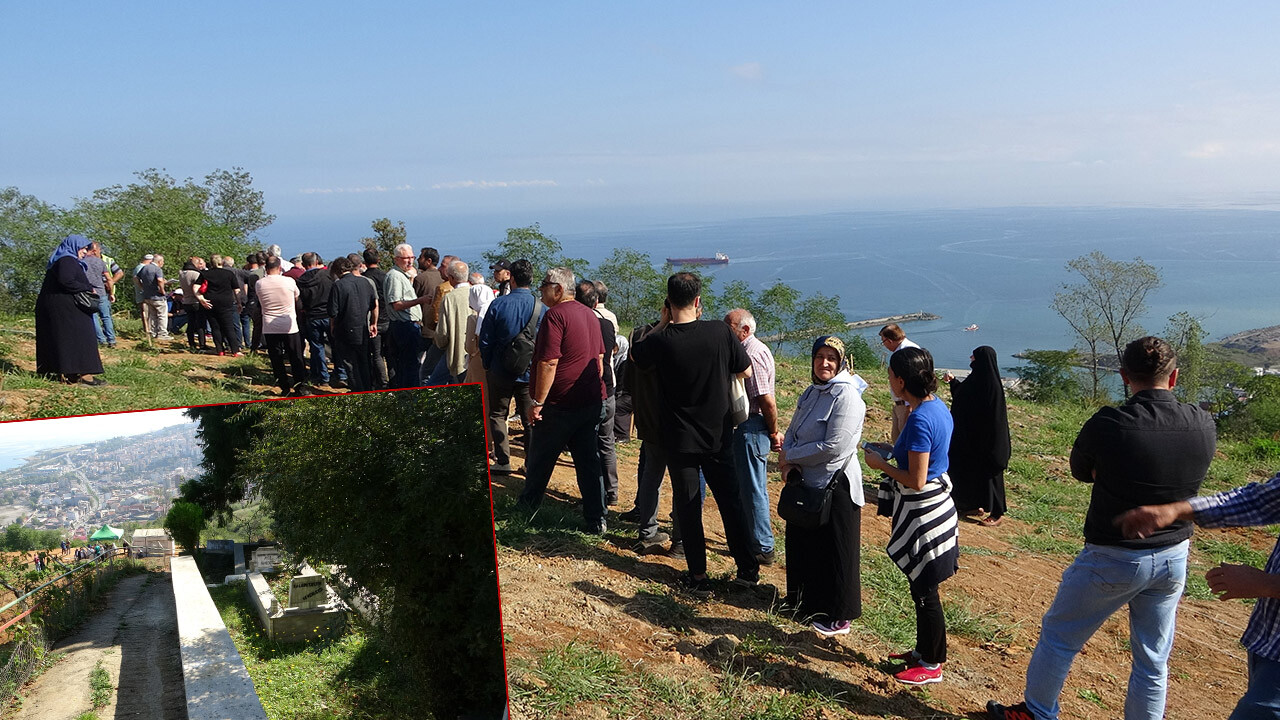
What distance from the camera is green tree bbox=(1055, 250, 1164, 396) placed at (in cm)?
6481

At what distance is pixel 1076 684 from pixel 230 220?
264ft

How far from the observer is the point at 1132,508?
3.81 metres

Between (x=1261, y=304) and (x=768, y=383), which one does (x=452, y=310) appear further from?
(x=1261, y=304)

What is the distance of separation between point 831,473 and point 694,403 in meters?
1.02

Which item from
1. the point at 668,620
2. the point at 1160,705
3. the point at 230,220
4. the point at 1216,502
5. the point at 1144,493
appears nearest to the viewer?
the point at 1216,502

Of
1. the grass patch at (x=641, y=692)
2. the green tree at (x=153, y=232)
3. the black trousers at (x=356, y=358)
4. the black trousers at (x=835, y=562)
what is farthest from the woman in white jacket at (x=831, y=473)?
the green tree at (x=153, y=232)

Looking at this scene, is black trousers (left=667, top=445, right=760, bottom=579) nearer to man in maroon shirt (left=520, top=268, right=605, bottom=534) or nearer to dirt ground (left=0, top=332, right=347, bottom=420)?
man in maroon shirt (left=520, top=268, right=605, bottom=534)

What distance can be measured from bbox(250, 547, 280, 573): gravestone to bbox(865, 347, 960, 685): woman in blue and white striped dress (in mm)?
3183

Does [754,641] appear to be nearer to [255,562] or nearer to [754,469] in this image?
[754,469]

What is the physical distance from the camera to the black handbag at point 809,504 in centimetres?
509

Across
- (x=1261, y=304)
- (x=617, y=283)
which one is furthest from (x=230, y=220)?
(x=1261, y=304)

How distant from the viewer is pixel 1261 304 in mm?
192500

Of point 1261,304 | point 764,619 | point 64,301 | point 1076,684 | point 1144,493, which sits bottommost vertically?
point 1261,304

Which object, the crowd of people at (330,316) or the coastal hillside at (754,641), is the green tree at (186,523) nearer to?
the coastal hillside at (754,641)
